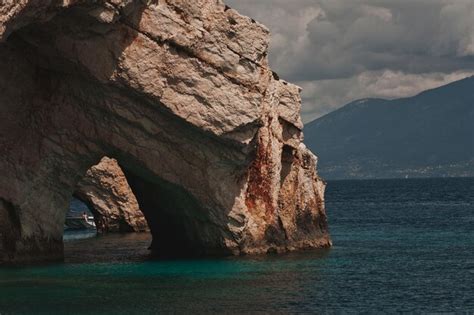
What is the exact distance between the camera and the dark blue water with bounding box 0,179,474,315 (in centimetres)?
3994

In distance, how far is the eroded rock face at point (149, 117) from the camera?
A: 162 ft

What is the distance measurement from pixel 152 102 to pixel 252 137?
696 cm

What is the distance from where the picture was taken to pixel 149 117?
52.3 metres

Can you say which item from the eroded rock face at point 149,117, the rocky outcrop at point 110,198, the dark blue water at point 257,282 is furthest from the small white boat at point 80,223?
the eroded rock face at point 149,117

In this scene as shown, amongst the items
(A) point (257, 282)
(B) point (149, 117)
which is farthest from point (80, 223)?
(A) point (257, 282)

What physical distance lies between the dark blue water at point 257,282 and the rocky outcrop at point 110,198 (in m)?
11.5

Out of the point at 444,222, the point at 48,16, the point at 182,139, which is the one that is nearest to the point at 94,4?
the point at 48,16

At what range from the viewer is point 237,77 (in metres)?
52.8

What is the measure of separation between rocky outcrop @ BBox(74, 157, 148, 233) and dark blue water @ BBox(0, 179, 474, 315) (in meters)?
11.5

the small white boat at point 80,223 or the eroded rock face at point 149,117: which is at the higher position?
the eroded rock face at point 149,117

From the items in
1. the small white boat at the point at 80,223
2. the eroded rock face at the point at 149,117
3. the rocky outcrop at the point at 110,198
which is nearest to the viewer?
the eroded rock face at the point at 149,117

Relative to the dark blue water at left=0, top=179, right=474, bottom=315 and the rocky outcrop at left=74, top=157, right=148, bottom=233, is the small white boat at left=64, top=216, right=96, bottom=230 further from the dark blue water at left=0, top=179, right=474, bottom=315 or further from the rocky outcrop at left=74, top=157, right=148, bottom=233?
the dark blue water at left=0, top=179, right=474, bottom=315

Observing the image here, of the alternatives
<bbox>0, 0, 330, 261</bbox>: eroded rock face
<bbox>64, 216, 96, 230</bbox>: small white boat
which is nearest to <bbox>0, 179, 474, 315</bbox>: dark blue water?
<bbox>0, 0, 330, 261</bbox>: eroded rock face

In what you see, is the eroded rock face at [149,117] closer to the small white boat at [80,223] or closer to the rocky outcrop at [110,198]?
the rocky outcrop at [110,198]
